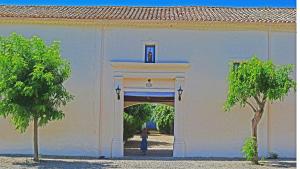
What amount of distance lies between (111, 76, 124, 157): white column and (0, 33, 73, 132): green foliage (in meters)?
3.56

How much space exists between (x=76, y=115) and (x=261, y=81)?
27.4 ft

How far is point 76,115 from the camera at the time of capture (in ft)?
98.0

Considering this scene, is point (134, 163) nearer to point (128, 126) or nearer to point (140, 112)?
point (128, 126)

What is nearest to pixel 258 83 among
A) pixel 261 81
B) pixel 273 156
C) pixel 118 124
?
pixel 261 81

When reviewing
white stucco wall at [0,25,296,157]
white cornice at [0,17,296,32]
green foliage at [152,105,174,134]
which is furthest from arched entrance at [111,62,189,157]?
green foliage at [152,105,174,134]

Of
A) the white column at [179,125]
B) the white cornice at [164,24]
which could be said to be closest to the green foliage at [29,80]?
the white cornice at [164,24]

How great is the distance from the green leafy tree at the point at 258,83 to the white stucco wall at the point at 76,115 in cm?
629

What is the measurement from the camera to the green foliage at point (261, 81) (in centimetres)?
2636

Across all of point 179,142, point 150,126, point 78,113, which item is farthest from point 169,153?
point 150,126

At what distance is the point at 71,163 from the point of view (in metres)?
26.6

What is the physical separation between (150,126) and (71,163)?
128ft

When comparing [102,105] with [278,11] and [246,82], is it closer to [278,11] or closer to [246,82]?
[246,82]

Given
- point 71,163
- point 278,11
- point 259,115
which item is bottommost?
point 71,163

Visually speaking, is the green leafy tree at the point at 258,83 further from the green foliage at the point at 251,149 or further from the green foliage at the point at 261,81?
the green foliage at the point at 251,149
